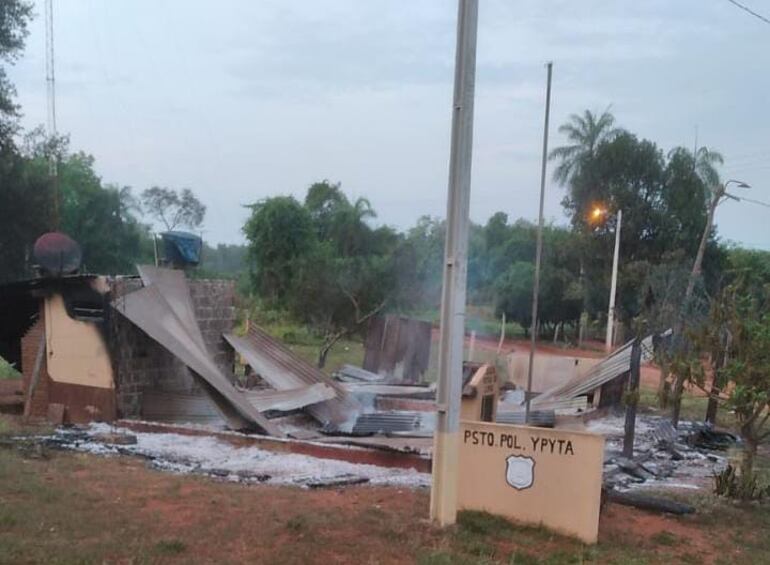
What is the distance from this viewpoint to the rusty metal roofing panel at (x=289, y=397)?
38.5 ft

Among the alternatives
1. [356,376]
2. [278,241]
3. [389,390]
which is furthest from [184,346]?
[278,241]

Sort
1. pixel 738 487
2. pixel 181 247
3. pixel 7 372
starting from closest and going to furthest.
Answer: pixel 738 487 → pixel 181 247 → pixel 7 372

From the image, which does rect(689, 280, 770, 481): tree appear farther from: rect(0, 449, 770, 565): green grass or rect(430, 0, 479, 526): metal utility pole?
rect(430, 0, 479, 526): metal utility pole

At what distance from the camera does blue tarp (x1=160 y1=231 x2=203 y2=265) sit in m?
11.9

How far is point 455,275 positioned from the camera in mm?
6000

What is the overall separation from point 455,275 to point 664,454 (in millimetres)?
6604

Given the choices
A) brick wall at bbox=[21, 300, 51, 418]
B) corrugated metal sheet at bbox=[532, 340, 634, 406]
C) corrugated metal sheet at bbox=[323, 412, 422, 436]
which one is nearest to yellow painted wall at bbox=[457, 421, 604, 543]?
corrugated metal sheet at bbox=[323, 412, 422, 436]

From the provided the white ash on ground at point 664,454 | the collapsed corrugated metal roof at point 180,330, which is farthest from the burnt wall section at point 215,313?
the white ash on ground at point 664,454

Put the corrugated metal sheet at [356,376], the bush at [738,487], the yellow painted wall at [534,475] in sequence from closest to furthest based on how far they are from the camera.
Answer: the yellow painted wall at [534,475] < the bush at [738,487] < the corrugated metal sheet at [356,376]

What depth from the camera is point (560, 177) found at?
38.5m

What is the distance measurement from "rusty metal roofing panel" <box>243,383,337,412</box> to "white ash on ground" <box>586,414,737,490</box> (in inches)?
173

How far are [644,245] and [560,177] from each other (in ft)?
18.8

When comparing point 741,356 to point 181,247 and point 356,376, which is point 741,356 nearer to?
point 181,247

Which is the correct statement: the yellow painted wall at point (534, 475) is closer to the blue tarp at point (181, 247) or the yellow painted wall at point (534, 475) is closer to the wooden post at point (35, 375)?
the blue tarp at point (181, 247)
